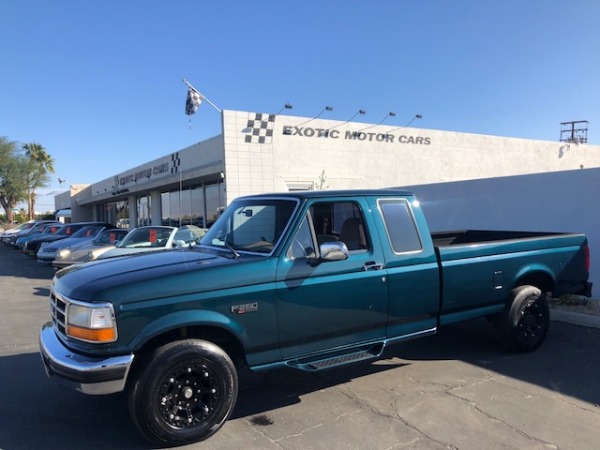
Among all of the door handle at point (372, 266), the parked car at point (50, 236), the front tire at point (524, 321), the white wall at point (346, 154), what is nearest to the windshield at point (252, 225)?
the door handle at point (372, 266)

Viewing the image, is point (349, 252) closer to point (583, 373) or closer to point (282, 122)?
point (583, 373)

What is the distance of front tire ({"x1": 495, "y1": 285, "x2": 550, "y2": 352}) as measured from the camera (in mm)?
5473

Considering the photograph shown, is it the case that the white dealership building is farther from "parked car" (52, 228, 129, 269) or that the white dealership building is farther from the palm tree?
the palm tree

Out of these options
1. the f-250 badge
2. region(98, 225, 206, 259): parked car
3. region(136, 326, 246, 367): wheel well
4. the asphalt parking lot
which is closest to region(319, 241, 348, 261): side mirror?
the f-250 badge

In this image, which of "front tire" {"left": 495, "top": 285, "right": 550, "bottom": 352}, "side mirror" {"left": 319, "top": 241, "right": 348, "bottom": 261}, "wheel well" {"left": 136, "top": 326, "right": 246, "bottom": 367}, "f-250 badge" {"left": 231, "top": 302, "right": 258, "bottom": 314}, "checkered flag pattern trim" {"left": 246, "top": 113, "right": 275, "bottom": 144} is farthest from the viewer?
"checkered flag pattern trim" {"left": 246, "top": 113, "right": 275, "bottom": 144}

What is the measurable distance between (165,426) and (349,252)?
85.8 inches

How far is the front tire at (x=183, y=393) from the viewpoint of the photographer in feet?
11.2

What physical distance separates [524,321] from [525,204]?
16.2ft

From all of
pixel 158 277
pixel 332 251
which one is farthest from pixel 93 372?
pixel 332 251

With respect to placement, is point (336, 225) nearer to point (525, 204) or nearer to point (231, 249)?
point (231, 249)

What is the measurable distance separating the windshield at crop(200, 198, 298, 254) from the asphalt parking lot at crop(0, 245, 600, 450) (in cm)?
153

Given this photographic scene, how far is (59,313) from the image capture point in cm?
386

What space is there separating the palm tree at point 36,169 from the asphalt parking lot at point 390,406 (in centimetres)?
5364

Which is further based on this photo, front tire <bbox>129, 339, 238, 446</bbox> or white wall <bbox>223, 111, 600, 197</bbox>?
white wall <bbox>223, 111, 600, 197</bbox>
